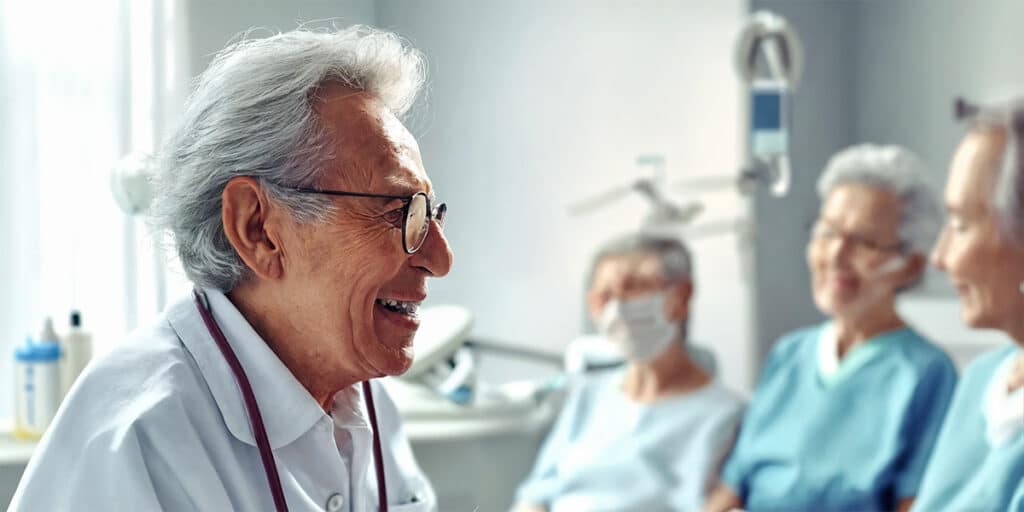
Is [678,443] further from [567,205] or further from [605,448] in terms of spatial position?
[567,205]

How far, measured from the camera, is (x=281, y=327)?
998mm

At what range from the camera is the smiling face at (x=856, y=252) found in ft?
6.12

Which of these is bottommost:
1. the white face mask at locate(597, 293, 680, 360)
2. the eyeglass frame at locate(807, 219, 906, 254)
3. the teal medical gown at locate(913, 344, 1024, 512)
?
the teal medical gown at locate(913, 344, 1024, 512)

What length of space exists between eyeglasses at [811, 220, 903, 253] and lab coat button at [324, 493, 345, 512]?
3.87 feet

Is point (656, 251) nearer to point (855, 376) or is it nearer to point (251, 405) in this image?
point (855, 376)

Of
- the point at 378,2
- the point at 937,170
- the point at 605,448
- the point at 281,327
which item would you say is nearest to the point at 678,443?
the point at 605,448

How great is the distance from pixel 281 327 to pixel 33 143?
739 millimetres

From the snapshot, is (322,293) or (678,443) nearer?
(322,293)

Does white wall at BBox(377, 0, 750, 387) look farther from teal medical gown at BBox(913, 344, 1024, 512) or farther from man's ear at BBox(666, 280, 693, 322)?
teal medical gown at BBox(913, 344, 1024, 512)

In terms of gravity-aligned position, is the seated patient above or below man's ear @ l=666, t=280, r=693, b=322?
below

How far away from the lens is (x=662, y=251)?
201 cm

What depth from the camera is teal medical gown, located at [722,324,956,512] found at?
68.7 inches

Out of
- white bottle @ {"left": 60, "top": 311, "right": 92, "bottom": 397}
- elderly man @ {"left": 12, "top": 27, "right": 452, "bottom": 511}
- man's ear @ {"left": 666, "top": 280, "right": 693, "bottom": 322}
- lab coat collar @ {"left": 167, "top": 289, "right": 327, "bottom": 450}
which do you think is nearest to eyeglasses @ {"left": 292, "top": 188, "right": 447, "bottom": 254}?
elderly man @ {"left": 12, "top": 27, "right": 452, "bottom": 511}

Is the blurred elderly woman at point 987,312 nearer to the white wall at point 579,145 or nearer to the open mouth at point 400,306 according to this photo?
the white wall at point 579,145
